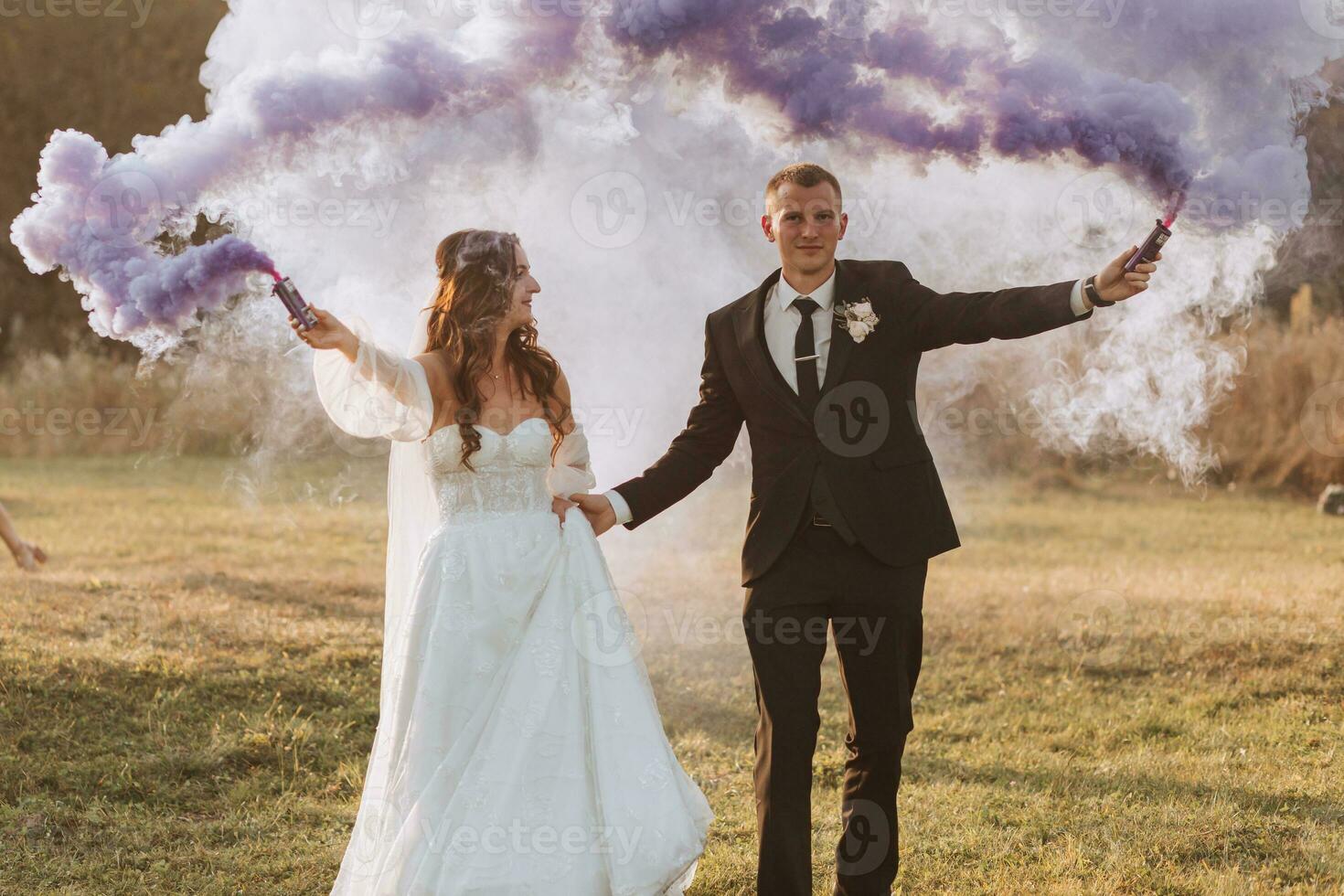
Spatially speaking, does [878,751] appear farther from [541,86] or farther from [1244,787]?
[541,86]

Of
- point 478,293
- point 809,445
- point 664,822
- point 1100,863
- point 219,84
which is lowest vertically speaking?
point 1100,863

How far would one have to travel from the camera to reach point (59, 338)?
22.7 m

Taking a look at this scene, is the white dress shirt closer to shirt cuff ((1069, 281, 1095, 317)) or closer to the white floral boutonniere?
the white floral boutonniere

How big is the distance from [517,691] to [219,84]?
10.1 ft

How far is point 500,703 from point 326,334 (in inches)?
51.1

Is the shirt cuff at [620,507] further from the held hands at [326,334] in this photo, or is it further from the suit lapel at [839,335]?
the held hands at [326,334]

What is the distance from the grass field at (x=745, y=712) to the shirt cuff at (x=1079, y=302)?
211cm

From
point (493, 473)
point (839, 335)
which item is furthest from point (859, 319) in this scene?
point (493, 473)

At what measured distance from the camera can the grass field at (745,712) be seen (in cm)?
494

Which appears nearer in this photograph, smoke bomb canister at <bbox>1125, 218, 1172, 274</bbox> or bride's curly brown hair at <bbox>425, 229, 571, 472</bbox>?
smoke bomb canister at <bbox>1125, 218, 1172, 274</bbox>

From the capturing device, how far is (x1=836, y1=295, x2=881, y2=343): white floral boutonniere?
4027mm

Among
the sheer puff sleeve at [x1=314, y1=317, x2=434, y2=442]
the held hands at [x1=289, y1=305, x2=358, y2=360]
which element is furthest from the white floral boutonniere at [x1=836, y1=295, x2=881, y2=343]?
the held hands at [x1=289, y1=305, x2=358, y2=360]

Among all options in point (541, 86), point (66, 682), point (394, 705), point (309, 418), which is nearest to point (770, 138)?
point (541, 86)

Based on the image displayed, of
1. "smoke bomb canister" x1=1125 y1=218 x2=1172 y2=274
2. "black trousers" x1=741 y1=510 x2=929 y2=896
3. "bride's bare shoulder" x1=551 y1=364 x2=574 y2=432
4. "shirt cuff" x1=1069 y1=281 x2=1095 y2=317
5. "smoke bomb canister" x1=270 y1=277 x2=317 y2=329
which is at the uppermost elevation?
"smoke bomb canister" x1=1125 y1=218 x2=1172 y2=274
